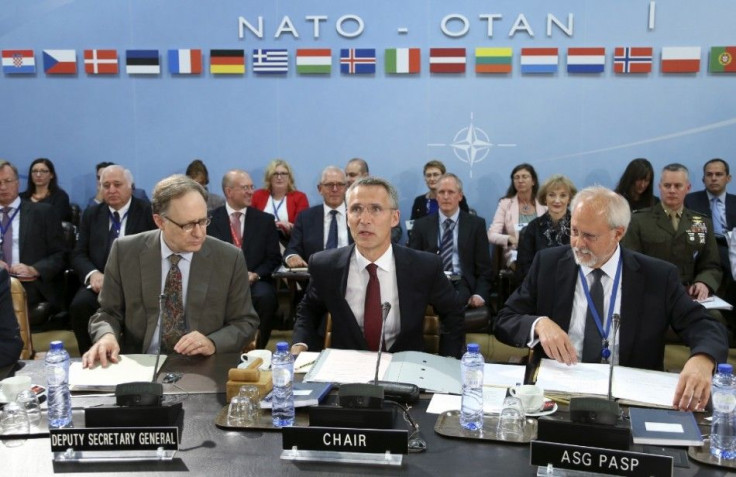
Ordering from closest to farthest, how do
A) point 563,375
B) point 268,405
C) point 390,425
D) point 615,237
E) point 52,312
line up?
point 390,425
point 268,405
point 563,375
point 615,237
point 52,312

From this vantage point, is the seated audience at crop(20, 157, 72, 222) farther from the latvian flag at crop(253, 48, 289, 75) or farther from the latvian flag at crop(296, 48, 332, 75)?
the latvian flag at crop(296, 48, 332, 75)

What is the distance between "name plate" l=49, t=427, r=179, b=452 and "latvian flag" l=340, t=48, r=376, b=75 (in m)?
5.51

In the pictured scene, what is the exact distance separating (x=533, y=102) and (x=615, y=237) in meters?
4.35

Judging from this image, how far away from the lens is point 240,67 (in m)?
6.86

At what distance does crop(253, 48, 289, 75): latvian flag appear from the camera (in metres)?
6.82

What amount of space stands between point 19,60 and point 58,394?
605 centimetres

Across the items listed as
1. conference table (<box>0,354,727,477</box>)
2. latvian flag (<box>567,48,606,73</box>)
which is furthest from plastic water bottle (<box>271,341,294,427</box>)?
latvian flag (<box>567,48,606,73</box>)

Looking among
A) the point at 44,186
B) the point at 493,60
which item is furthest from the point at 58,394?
the point at 493,60

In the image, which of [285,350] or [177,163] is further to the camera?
[177,163]

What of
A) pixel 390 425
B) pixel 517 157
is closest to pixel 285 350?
pixel 390 425

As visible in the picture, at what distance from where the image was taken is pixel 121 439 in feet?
5.69

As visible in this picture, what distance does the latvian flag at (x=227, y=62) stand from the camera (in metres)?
6.84

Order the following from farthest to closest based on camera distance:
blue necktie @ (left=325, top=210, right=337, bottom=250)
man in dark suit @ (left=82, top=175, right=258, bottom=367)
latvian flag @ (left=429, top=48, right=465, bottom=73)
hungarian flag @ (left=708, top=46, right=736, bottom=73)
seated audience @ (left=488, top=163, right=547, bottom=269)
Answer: latvian flag @ (left=429, top=48, right=465, bottom=73) → hungarian flag @ (left=708, top=46, right=736, bottom=73) → seated audience @ (left=488, top=163, right=547, bottom=269) → blue necktie @ (left=325, top=210, right=337, bottom=250) → man in dark suit @ (left=82, top=175, right=258, bottom=367)

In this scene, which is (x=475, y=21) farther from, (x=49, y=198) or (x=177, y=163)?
(x=49, y=198)
